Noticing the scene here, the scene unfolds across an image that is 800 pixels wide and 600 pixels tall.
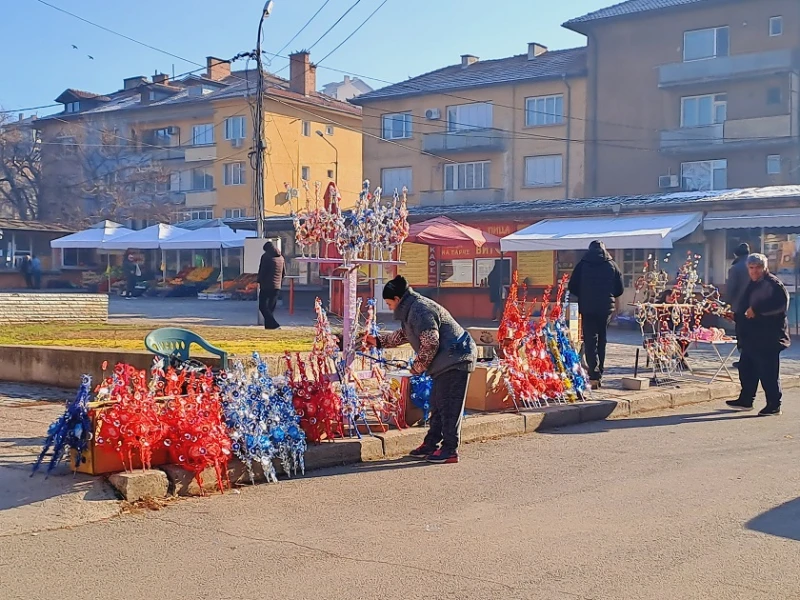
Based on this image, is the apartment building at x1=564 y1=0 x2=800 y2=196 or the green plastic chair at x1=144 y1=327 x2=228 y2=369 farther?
the apartment building at x1=564 y1=0 x2=800 y2=196

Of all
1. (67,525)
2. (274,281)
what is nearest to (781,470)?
(67,525)

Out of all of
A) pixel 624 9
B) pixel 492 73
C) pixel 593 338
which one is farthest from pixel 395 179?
pixel 593 338

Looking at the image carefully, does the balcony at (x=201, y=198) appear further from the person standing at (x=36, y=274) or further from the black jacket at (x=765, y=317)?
the black jacket at (x=765, y=317)

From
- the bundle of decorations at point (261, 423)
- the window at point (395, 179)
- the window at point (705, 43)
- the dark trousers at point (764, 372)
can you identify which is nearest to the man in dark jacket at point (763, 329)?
the dark trousers at point (764, 372)

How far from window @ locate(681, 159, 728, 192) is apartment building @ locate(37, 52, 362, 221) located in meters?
20.9

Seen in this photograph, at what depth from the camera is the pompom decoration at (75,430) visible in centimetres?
686

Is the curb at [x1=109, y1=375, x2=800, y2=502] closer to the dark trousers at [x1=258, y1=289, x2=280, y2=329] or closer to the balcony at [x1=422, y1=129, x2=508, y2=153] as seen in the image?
the dark trousers at [x1=258, y1=289, x2=280, y2=329]

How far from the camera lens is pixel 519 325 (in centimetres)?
1058

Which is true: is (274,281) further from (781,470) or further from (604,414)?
(781,470)

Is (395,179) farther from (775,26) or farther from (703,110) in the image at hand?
(775,26)

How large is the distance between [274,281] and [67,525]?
11725 millimetres

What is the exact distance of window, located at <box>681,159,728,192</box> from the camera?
39.8m

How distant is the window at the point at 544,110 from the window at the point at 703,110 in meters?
5.45

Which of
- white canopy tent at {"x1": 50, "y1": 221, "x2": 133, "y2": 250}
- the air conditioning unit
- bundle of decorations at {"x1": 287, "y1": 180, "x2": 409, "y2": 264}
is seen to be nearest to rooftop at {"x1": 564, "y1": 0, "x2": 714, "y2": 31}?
the air conditioning unit
